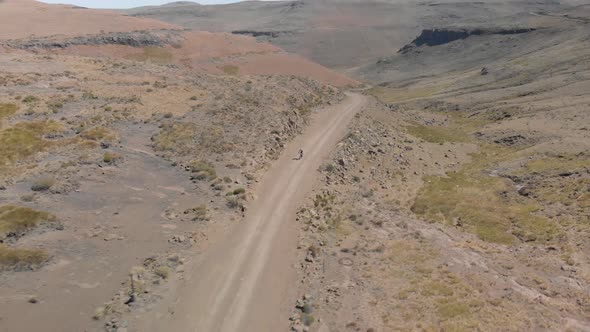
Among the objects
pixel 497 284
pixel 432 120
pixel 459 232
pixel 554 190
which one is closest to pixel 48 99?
pixel 459 232

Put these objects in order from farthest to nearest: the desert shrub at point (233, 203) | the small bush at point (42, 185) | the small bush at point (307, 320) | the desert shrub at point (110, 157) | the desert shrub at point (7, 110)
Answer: the desert shrub at point (7, 110) < the desert shrub at point (110, 157) < the desert shrub at point (233, 203) < the small bush at point (42, 185) < the small bush at point (307, 320)

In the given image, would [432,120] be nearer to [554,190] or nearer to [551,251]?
[554,190]

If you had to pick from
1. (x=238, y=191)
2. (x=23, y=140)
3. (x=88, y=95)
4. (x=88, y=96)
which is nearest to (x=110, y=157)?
(x=23, y=140)

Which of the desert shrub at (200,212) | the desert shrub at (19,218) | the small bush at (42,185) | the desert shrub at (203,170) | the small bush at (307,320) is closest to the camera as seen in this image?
the small bush at (307,320)

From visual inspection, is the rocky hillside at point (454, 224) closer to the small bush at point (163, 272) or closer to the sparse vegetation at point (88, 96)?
the small bush at point (163, 272)

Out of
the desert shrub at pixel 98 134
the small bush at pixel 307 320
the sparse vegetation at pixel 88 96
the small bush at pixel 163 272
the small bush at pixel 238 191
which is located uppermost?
the sparse vegetation at pixel 88 96

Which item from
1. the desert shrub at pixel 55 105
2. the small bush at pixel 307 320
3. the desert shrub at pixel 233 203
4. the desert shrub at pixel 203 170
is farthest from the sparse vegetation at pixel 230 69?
the small bush at pixel 307 320

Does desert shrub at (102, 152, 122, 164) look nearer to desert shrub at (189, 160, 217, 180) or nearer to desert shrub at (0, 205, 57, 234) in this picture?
desert shrub at (189, 160, 217, 180)
